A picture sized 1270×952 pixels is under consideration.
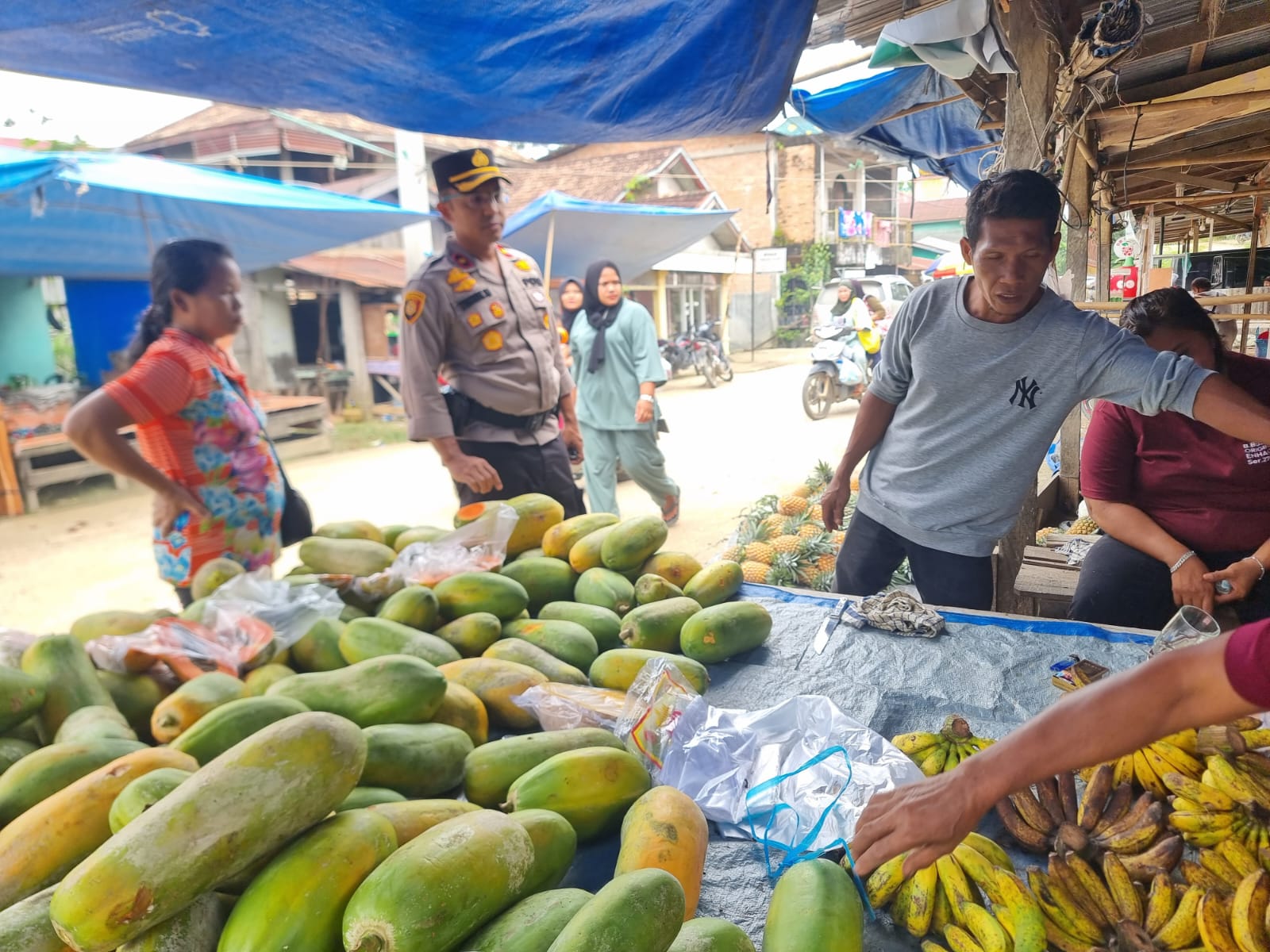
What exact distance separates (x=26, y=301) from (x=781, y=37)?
496 inches

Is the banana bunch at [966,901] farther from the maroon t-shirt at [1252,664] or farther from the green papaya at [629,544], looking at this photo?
the green papaya at [629,544]

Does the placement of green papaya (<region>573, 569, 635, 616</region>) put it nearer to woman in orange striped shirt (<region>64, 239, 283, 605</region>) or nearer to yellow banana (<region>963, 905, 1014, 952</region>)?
yellow banana (<region>963, 905, 1014, 952</region>)

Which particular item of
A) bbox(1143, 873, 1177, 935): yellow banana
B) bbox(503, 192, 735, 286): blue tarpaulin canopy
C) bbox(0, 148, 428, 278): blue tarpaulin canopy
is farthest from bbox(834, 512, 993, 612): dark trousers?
bbox(503, 192, 735, 286): blue tarpaulin canopy

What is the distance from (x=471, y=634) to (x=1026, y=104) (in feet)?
10.0

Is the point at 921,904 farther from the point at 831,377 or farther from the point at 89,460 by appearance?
the point at 831,377

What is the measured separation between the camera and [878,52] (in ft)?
12.0

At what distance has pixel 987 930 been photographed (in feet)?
3.59

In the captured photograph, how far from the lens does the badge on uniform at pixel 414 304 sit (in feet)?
10.6

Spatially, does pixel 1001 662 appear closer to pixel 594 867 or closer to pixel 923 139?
pixel 594 867

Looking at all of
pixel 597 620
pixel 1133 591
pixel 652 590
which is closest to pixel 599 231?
pixel 1133 591

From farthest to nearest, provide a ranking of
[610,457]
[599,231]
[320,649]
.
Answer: [599,231], [610,457], [320,649]

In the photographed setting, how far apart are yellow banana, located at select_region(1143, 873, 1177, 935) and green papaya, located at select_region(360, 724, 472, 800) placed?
1.10 m

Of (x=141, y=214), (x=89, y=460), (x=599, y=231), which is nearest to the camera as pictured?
(x=89, y=460)

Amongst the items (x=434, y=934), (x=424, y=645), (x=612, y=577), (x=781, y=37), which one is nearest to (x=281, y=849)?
(x=434, y=934)
